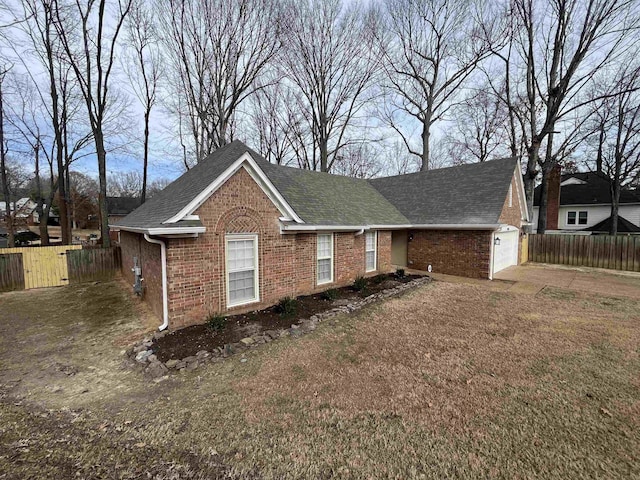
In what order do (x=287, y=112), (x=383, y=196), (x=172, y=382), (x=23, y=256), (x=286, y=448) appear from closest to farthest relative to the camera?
(x=286, y=448)
(x=172, y=382)
(x=23, y=256)
(x=383, y=196)
(x=287, y=112)

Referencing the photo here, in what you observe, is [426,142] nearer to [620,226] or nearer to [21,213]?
[620,226]

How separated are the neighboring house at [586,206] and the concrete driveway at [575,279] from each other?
1649 cm

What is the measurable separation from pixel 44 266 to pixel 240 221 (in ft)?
32.2

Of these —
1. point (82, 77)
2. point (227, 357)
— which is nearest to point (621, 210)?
point (227, 357)

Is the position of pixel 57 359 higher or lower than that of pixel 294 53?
lower

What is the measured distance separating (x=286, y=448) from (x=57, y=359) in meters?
5.14

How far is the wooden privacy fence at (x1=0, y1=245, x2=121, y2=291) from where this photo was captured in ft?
33.9

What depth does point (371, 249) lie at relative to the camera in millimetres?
12586

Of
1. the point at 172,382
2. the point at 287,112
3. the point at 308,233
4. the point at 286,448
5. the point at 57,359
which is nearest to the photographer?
the point at 286,448

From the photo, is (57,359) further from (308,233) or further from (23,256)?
(23,256)

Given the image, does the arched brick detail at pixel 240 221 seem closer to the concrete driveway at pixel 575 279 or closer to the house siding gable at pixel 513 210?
the concrete driveway at pixel 575 279

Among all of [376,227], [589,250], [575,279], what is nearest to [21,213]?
[376,227]

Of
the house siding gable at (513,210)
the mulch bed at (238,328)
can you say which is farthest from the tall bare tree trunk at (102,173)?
the house siding gable at (513,210)

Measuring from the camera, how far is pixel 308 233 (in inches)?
361
